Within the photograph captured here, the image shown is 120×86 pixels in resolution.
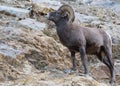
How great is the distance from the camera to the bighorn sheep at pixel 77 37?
13.1 metres

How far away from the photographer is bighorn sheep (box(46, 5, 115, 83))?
1314cm

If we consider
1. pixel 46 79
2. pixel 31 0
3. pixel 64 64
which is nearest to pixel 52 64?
pixel 64 64

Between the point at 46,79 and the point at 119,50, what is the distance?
4.73 meters

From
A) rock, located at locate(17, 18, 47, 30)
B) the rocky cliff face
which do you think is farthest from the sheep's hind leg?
rock, located at locate(17, 18, 47, 30)

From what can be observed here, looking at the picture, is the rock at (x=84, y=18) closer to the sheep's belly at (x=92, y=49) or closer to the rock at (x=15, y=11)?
the rock at (x=15, y=11)

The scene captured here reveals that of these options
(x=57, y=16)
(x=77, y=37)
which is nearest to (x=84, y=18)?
(x=57, y=16)

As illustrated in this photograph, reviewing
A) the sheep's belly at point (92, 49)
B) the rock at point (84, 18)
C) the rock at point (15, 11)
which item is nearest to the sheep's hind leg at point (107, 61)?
the sheep's belly at point (92, 49)

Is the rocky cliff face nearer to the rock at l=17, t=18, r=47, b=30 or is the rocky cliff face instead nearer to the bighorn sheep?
the rock at l=17, t=18, r=47, b=30

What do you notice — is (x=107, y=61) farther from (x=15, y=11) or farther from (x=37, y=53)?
(x=15, y=11)

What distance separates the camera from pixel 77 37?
13.1 m

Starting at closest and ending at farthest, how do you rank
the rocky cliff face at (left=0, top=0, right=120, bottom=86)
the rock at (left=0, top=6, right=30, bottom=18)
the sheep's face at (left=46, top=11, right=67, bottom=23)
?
the rocky cliff face at (left=0, top=0, right=120, bottom=86) < the sheep's face at (left=46, top=11, right=67, bottom=23) < the rock at (left=0, top=6, right=30, bottom=18)

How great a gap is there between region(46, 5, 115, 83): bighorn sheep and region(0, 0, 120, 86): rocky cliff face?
60 cm

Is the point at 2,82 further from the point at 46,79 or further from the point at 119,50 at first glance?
the point at 119,50

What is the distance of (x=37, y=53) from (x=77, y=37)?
60.1 inches
